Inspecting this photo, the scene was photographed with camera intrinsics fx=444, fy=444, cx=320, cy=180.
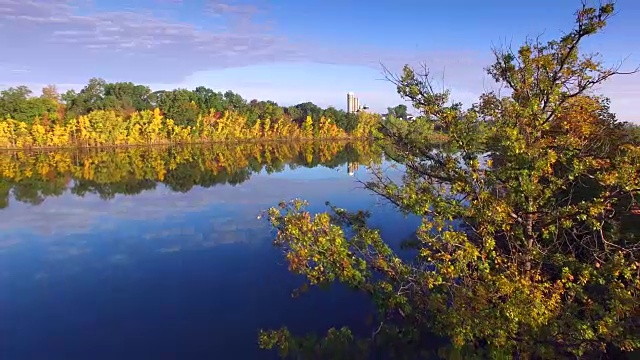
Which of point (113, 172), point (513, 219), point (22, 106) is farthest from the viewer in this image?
point (22, 106)

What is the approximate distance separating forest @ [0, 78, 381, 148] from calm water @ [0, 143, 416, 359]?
109 ft

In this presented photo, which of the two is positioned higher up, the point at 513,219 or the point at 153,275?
the point at 513,219

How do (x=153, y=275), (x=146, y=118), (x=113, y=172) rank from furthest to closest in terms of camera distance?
1. (x=146, y=118)
2. (x=113, y=172)
3. (x=153, y=275)

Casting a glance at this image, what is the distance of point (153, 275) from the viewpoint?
11.8m

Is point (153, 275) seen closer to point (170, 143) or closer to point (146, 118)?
point (146, 118)

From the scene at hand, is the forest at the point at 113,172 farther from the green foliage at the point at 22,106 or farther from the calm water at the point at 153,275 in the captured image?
the green foliage at the point at 22,106

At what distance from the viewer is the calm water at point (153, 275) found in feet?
28.0

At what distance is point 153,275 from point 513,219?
31.1ft

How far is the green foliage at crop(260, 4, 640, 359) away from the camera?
189 inches

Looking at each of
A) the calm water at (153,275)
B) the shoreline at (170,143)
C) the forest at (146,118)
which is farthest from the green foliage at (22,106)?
the calm water at (153,275)

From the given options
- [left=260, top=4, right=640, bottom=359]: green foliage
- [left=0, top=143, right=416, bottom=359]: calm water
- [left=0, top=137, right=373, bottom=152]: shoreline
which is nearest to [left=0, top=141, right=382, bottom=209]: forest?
[left=0, top=143, right=416, bottom=359]: calm water

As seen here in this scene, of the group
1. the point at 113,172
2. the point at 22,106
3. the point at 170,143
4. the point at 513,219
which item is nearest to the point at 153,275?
the point at 513,219

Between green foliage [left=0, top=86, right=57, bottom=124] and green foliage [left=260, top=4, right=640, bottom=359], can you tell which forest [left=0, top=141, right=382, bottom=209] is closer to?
green foliage [left=0, top=86, right=57, bottom=124]

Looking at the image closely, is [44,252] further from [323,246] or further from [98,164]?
[98,164]
